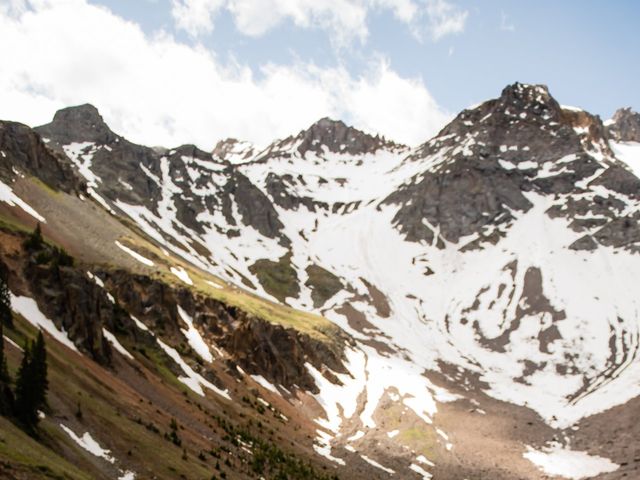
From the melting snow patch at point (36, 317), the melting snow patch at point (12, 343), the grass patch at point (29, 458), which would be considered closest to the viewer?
the grass patch at point (29, 458)

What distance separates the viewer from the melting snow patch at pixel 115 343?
60375 mm

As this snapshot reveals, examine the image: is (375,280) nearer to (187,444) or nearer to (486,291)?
(486,291)

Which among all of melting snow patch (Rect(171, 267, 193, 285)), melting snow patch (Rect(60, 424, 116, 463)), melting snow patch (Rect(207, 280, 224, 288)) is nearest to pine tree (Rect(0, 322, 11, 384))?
melting snow patch (Rect(60, 424, 116, 463))

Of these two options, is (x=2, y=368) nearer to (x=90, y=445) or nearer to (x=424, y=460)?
(x=90, y=445)

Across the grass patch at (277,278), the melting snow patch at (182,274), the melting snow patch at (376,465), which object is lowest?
the melting snow patch at (376,465)

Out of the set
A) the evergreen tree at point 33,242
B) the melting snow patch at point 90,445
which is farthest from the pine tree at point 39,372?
the evergreen tree at point 33,242

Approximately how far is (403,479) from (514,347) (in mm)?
94382

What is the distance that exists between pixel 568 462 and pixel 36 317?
73.6 m

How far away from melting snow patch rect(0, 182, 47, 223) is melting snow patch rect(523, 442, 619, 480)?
8170 cm

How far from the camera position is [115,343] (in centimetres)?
6156

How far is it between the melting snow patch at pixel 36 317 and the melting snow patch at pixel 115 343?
8150 millimetres

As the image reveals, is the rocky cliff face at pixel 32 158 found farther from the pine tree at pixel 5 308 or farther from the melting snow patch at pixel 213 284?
the pine tree at pixel 5 308

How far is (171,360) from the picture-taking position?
71.2 m

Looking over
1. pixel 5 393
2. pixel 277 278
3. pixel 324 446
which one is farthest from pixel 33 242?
pixel 277 278
